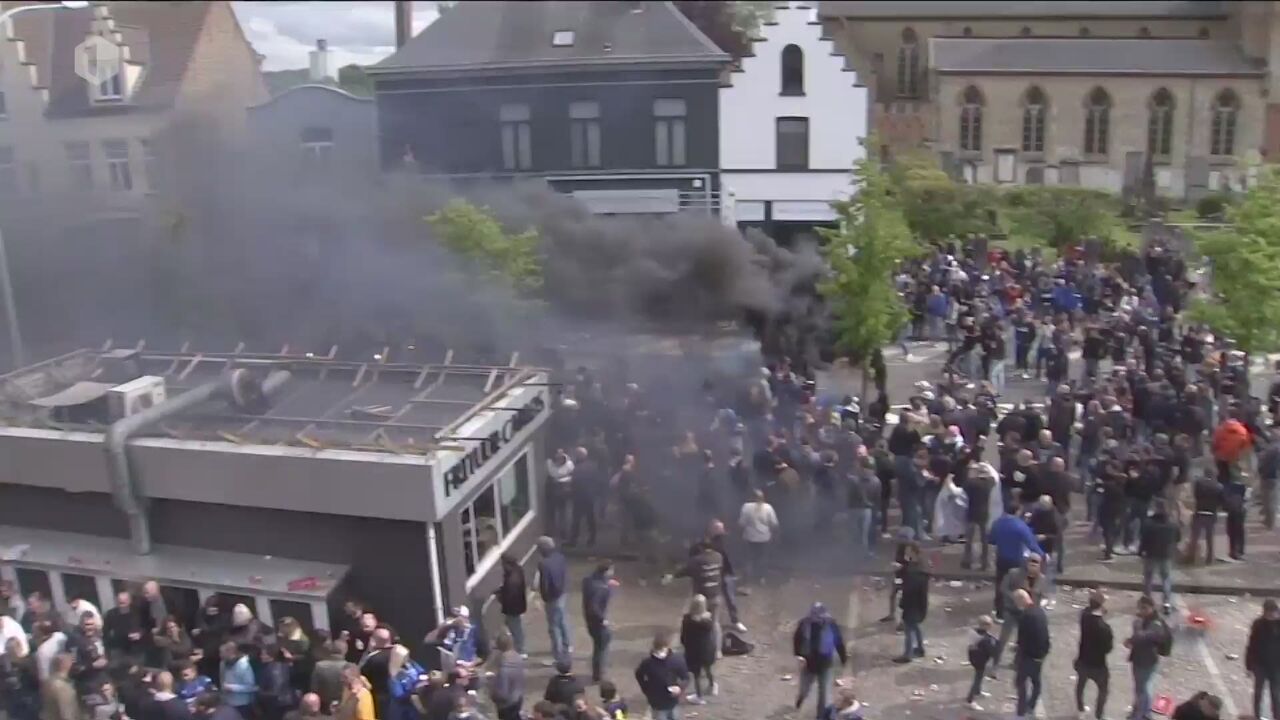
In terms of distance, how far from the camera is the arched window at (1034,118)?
40000mm

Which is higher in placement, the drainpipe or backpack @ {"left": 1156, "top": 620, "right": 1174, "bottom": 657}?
the drainpipe

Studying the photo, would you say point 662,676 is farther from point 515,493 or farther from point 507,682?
point 515,493

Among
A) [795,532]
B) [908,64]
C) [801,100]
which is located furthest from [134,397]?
[908,64]

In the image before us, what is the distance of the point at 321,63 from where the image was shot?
31766mm

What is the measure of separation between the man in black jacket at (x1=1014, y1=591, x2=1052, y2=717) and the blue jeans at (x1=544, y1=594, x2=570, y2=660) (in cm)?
366

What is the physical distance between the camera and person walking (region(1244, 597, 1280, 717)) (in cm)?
796

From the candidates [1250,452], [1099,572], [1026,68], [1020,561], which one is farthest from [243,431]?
[1026,68]

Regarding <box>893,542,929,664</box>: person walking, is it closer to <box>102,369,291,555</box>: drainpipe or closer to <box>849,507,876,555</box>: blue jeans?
<box>849,507,876,555</box>: blue jeans

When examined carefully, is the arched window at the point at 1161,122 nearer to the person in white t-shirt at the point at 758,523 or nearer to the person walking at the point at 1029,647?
the person in white t-shirt at the point at 758,523

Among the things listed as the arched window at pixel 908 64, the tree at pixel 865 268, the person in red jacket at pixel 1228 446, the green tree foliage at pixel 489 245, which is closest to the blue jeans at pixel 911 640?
the person in red jacket at pixel 1228 446

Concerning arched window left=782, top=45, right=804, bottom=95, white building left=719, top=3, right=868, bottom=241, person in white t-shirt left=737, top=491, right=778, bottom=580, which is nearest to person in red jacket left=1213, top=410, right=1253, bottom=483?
person in white t-shirt left=737, top=491, right=778, bottom=580

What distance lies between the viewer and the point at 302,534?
31.2 ft

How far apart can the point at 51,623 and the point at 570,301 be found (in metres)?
9.47

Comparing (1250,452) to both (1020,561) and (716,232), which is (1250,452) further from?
(716,232)
